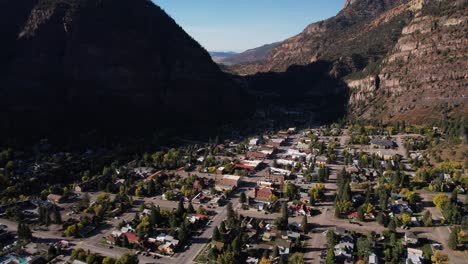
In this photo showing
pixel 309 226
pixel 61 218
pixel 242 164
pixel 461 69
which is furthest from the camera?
pixel 461 69

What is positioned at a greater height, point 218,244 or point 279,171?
point 279,171

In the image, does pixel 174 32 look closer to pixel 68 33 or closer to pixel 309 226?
pixel 68 33

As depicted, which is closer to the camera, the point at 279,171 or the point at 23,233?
the point at 23,233

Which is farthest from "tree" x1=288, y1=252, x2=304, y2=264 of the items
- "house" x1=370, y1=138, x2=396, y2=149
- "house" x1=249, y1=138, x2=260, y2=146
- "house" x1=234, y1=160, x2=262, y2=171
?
"house" x1=249, y1=138, x2=260, y2=146

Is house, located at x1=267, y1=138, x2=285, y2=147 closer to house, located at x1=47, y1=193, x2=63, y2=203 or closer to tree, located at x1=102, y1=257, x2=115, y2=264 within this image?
house, located at x1=47, y1=193, x2=63, y2=203

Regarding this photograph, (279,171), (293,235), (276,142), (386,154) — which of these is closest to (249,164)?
(279,171)

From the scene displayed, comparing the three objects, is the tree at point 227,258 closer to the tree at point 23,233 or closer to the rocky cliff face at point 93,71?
the tree at point 23,233

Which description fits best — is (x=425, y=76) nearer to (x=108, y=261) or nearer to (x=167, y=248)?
(x=167, y=248)

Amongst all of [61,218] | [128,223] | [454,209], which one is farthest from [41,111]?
[454,209]
